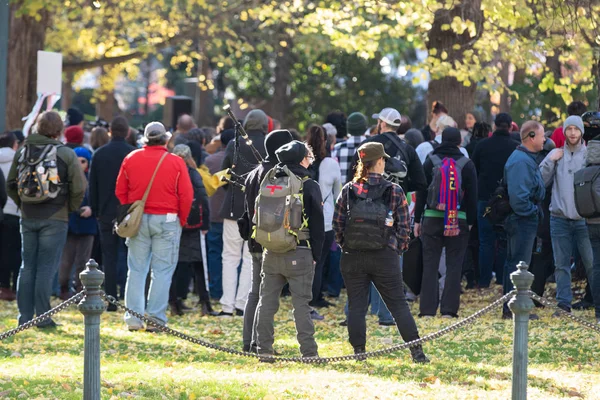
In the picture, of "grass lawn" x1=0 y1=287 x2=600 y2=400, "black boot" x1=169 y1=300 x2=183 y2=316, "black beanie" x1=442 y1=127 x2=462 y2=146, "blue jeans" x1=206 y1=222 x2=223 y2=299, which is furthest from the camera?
"blue jeans" x1=206 y1=222 x2=223 y2=299

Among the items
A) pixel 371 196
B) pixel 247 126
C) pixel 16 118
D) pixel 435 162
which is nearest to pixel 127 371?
pixel 371 196

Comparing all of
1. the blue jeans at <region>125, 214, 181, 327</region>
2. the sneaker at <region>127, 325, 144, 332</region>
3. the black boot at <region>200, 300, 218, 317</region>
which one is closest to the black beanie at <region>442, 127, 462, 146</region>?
the blue jeans at <region>125, 214, 181, 327</region>

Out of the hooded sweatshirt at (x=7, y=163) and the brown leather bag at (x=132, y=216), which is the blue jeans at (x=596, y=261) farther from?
the hooded sweatshirt at (x=7, y=163)

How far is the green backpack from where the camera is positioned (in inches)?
342

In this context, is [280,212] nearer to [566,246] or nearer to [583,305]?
[566,246]

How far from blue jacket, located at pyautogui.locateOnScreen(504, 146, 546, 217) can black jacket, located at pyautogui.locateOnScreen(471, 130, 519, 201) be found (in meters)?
1.88

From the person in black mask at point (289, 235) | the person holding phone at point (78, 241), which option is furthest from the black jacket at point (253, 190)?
the person holding phone at point (78, 241)

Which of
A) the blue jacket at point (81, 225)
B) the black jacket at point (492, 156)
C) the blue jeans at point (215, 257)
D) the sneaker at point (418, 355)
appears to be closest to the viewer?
the sneaker at point (418, 355)

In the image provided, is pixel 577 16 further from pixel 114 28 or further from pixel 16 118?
pixel 114 28

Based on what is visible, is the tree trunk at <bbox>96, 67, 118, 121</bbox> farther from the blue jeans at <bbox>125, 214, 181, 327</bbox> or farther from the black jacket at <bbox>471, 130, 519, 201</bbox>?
the blue jeans at <bbox>125, 214, 181, 327</bbox>

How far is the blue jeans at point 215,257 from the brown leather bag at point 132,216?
10.2 feet

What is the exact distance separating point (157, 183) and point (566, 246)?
439cm

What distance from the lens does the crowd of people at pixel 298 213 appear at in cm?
894

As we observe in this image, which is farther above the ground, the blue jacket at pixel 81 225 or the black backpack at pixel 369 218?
the black backpack at pixel 369 218
